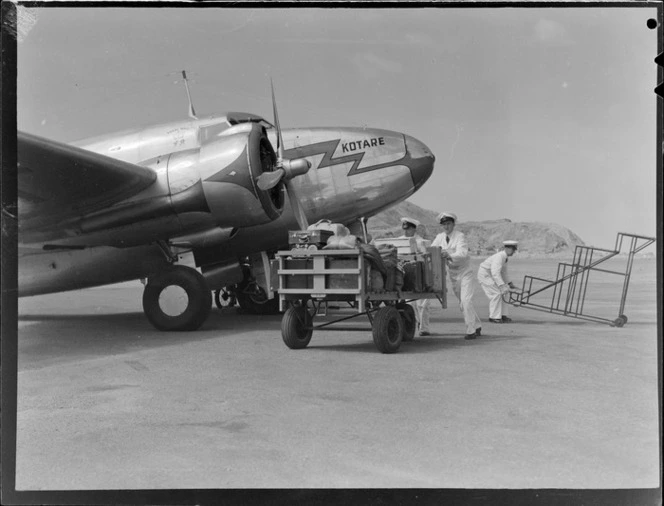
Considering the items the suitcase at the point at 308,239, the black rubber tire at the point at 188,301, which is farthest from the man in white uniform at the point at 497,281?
the black rubber tire at the point at 188,301

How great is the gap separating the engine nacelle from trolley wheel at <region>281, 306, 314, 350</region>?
163 centimetres

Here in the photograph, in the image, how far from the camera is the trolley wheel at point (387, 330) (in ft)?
24.9

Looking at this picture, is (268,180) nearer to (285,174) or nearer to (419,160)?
(285,174)

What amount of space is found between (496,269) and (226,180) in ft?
18.6

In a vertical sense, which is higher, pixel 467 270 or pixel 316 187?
pixel 316 187

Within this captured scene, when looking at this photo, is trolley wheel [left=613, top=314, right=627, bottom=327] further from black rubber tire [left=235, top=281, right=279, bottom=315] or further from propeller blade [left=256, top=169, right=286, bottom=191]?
black rubber tire [left=235, top=281, right=279, bottom=315]

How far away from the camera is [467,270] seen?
32.8 feet

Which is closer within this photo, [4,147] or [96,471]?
[96,471]

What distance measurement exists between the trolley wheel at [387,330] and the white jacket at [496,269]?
4449mm

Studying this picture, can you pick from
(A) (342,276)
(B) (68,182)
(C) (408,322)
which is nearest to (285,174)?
(A) (342,276)

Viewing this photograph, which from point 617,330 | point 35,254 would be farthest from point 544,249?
→ point 35,254

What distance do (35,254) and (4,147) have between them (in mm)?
7254

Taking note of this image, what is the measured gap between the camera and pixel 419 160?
11164 mm

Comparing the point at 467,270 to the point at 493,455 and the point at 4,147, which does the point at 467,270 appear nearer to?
the point at 493,455
